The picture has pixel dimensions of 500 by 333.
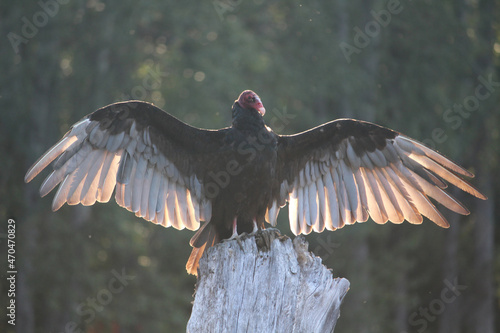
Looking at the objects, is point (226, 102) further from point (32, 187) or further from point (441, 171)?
point (441, 171)

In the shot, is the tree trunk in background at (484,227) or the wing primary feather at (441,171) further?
the tree trunk in background at (484,227)

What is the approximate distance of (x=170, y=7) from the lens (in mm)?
12688

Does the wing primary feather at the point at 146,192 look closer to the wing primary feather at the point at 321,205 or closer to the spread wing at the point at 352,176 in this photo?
the spread wing at the point at 352,176

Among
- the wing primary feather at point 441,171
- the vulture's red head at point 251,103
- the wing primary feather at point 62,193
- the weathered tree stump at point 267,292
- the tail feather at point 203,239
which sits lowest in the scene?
the weathered tree stump at point 267,292

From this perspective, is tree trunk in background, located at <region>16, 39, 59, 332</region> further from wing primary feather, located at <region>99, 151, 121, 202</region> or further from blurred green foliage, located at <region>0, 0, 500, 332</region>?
wing primary feather, located at <region>99, 151, 121, 202</region>

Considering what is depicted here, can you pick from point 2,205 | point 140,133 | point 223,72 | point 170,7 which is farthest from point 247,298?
point 170,7

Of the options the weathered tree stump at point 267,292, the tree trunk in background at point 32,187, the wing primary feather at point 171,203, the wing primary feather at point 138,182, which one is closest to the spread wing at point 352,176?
the wing primary feather at point 171,203

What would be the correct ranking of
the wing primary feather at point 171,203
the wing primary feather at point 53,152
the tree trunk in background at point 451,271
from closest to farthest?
the wing primary feather at point 53,152 → the wing primary feather at point 171,203 → the tree trunk in background at point 451,271

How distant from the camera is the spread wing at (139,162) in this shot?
439 centimetres

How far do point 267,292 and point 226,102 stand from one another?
962 cm

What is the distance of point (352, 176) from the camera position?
16.1ft

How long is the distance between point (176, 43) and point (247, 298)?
429 inches

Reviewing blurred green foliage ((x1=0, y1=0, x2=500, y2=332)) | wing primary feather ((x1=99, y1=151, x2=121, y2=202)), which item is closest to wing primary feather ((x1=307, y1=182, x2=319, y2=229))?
wing primary feather ((x1=99, y1=151, x2=121, y2=202))

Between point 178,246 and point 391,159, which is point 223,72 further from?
point 391,159
